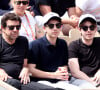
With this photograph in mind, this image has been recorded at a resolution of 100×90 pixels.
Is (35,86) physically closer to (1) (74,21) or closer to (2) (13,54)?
(2) (13,54)

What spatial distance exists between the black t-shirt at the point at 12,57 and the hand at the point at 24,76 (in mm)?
43

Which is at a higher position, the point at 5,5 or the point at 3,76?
the point at 5,5

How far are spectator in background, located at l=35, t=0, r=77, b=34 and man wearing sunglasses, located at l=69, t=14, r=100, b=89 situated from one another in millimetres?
780

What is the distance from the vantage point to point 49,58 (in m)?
3.27

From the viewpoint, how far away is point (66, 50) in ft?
11.2

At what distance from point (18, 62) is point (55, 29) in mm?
529

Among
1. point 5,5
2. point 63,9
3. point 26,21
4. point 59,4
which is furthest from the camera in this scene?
point 63,9

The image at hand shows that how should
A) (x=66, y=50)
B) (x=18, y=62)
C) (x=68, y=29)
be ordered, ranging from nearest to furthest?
(x=18, y=62)
(x=66, y=50)
(x=68, y=29)

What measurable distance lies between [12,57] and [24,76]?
0.75ft

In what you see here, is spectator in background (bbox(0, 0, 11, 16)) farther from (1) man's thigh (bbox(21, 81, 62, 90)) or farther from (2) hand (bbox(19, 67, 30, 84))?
(1) man's thigh (bbox(21, 81, 62, 90))

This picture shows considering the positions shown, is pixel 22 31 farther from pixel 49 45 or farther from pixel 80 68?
pixel 80 68

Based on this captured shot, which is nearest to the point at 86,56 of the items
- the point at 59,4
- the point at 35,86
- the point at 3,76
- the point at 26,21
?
the point at 35,86

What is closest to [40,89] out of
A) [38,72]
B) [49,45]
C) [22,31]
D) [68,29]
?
[38,72]

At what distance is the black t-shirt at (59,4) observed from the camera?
14.2ft
